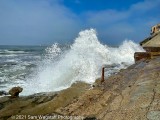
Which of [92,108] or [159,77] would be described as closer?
[92,108]

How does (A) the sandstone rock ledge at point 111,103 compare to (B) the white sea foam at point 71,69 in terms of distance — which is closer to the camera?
(A) the sandstone rock ledge at point 111,103

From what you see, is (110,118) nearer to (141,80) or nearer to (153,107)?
(153,107)

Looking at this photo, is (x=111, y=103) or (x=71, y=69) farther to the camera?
(x=71, y=69)

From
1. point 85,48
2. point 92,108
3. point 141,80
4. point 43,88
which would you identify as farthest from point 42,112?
point 85,48

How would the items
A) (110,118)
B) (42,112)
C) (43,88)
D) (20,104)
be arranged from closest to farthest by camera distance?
(110,118) → (42,112) → (20,104) → (43,88)

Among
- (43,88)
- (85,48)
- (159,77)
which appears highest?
(85,48)

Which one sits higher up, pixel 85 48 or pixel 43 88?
pixel 85 48

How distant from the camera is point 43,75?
13430 millimetres

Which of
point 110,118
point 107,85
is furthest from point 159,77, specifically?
point 110,118

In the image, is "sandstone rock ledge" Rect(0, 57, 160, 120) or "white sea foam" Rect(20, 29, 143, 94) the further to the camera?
"white sea foam" Rect(20, 29, 143, 94)

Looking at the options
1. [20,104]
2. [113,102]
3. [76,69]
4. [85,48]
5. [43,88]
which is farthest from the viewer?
[85,48]

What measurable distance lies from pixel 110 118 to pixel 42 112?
173 centimetres

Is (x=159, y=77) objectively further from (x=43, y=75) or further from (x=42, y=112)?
(x=43, y=75)

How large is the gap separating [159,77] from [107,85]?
1.36 meters
